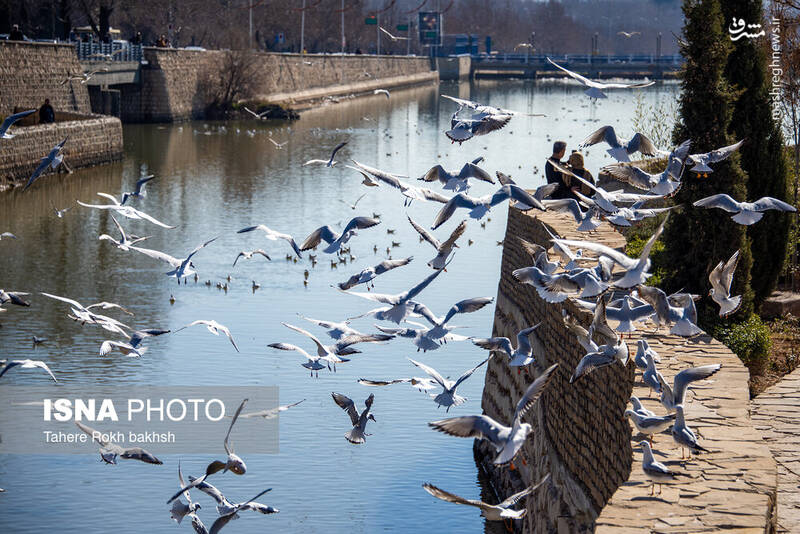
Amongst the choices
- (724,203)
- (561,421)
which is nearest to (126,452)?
(561,421)

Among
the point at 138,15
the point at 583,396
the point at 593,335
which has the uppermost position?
the point at 138,15

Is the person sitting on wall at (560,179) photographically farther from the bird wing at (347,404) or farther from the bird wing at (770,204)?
the bird wing at (770,204)

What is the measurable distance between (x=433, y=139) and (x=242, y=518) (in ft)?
118

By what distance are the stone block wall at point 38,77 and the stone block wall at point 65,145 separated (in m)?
2.57

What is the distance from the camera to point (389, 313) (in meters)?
8.78

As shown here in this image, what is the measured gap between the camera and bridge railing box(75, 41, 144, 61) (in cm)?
4376

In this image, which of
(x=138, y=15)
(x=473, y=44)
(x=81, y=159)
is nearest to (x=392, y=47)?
(x=473, y=44)

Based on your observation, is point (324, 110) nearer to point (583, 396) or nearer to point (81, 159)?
point (81, 159)

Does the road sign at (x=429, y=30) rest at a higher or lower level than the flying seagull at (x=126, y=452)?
higher

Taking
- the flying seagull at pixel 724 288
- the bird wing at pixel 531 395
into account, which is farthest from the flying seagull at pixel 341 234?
the flying seagull at pixel 724 288

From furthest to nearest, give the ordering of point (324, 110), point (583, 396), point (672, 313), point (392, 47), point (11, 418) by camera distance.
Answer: point (392, 47) → point (324, 110) → point (11, 418) → point (583, 396) → point (672, 313)

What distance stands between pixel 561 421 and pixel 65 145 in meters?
26.5

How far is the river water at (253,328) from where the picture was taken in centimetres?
1138

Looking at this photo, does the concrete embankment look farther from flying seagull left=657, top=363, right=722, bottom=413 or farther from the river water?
the river water
